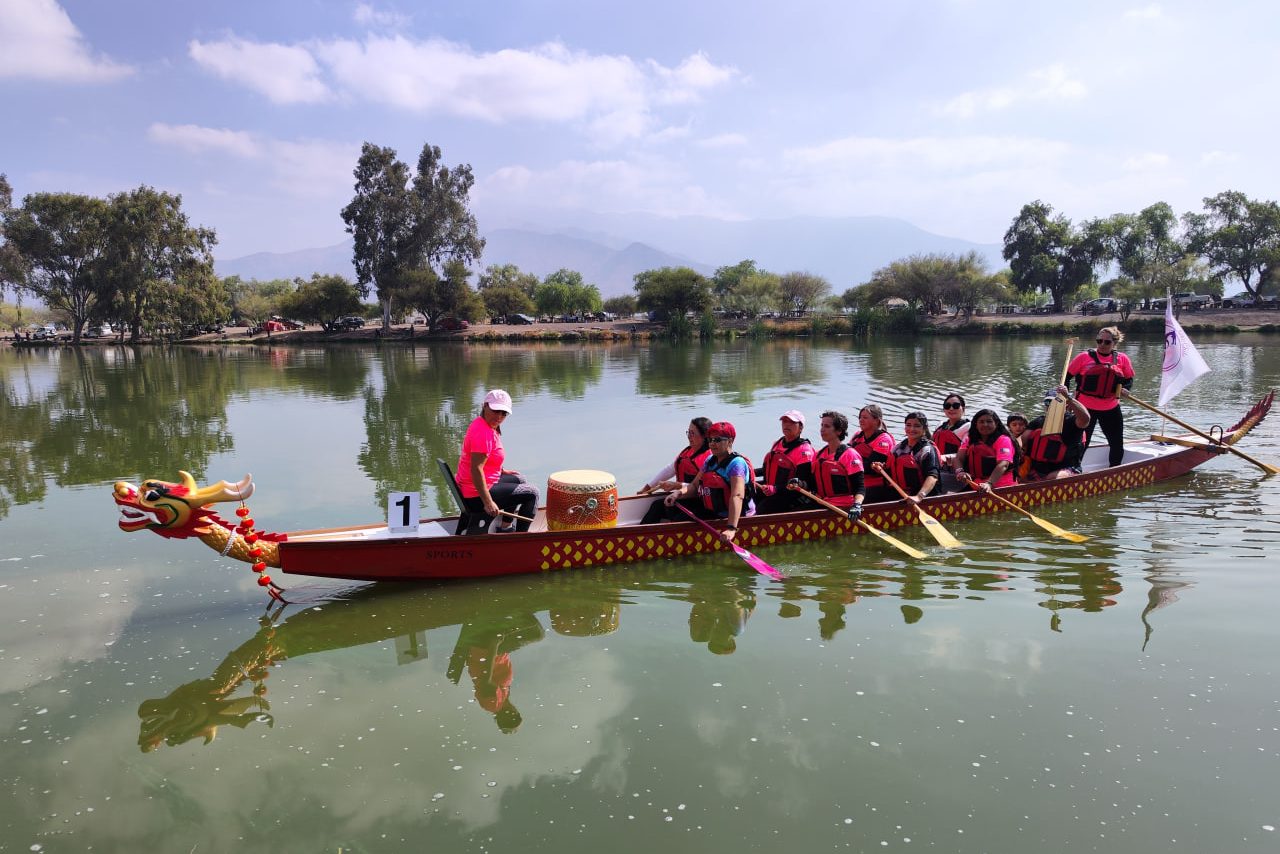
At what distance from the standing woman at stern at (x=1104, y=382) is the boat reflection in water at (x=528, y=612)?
3.43m

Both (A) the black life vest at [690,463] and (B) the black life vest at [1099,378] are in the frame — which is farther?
(B) the black life vest at [1099,378]

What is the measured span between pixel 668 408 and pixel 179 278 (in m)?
58.0

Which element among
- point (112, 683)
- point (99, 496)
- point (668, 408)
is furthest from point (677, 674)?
point (668, 408)

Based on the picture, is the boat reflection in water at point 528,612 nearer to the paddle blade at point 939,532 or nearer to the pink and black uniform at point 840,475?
the paddle blade at point 939,532

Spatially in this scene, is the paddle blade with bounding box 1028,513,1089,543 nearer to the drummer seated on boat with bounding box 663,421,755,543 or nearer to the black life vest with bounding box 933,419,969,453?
the black life vest with bounding box 933,419,969,453

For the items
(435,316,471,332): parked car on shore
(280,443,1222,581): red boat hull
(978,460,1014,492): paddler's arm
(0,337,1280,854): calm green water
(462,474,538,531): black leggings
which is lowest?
(0,337,1280,854): calm green water

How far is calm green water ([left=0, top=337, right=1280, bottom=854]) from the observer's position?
4.32 meters

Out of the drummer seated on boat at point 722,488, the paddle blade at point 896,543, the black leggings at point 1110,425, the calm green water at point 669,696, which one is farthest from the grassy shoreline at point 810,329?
the drummer seated on boat at point 722,488

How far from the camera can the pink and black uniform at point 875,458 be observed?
9.22 meters

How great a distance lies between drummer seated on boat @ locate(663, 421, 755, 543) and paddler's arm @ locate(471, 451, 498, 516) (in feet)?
7.01

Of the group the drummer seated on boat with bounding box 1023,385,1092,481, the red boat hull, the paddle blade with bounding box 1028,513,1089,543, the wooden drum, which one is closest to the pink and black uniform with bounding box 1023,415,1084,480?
the drummer seated on boat with bounding box 1023,385,1092,481

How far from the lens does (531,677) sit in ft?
19.7

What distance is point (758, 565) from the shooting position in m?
7.81

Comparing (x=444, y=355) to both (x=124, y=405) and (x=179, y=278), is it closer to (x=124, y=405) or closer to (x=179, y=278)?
(x=124, y=405)
